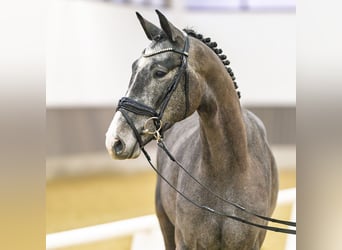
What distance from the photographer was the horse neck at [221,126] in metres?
0.95

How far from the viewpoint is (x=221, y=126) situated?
0.98 metres

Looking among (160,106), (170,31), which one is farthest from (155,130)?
(170,31)

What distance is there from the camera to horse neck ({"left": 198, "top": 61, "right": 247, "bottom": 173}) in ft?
3.11

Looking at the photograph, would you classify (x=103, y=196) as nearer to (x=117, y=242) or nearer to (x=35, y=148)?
(x=117, y=242)

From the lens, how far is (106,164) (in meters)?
4.88

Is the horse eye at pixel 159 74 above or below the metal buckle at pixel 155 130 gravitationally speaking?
above

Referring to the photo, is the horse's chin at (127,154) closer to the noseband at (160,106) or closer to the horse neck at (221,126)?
the noseband at (160,106)

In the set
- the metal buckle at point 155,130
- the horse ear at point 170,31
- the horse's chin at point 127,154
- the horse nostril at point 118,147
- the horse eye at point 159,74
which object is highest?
the horse ear at point 170,31

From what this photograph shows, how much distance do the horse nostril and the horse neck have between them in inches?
8.0

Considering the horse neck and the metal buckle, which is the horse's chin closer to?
the metal buckle

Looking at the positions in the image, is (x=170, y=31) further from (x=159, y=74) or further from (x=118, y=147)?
(x=118, y=147)

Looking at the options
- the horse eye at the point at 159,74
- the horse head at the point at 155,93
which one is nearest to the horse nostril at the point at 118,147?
the horse head at the point at 155,93

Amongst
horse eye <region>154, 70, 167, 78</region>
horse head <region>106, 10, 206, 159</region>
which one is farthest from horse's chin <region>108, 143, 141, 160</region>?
horse eye <region>154, 70, 167, 78</region>

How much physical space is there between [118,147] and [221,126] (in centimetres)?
25
